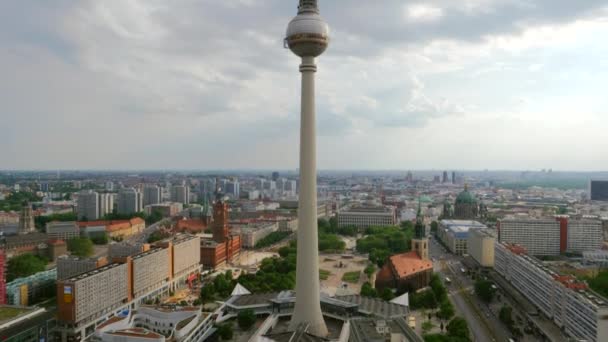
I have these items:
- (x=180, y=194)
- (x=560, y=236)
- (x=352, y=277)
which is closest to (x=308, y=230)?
(x=352, y=277)

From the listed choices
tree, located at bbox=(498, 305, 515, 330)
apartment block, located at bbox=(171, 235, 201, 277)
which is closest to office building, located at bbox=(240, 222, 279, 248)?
apartment block, located at bbox=(171, 235, 201, 277)

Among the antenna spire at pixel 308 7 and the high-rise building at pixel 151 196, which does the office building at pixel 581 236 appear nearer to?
the antenna spire at pixel 308 7

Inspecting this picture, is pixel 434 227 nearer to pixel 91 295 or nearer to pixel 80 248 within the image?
pixel 80 248

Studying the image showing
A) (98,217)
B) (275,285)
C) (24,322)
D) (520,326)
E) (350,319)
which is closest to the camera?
(24,322)

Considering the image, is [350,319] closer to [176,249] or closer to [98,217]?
[176,249]

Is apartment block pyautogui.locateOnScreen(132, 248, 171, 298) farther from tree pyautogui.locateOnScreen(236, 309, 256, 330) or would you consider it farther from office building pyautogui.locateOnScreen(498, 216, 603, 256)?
office building pyautogui.locateOnScreen(498, 216, 603, 256)

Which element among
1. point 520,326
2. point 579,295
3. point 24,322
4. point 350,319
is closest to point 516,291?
point 520,326
